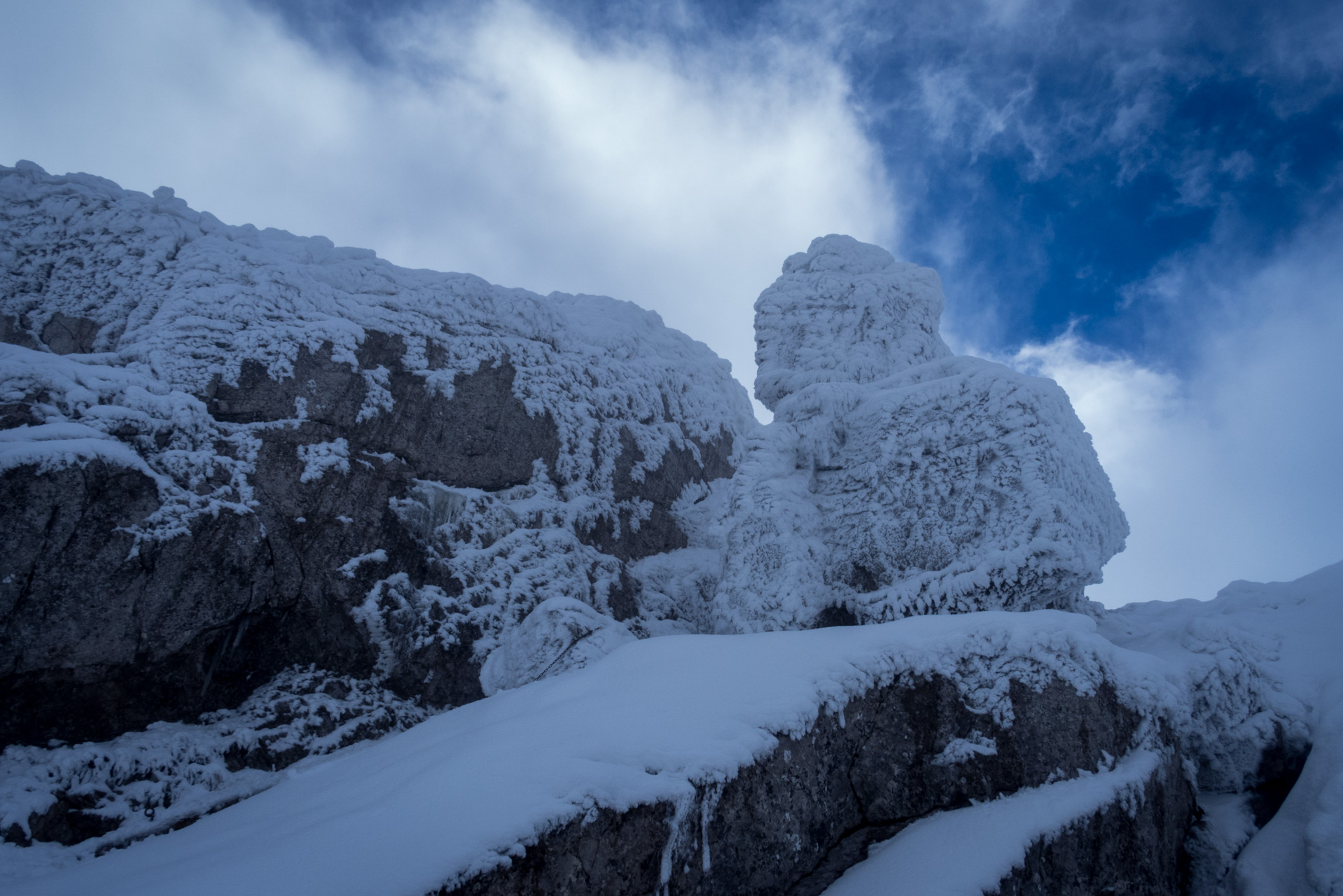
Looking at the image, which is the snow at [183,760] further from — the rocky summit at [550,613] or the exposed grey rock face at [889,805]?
the exposed grey rock face at [889,805]

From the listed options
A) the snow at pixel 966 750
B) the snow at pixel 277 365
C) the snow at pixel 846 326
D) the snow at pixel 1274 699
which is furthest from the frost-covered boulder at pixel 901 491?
the snow at pixel 277 365

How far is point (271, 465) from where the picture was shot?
12.0 meters

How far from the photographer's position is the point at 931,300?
50.1 feet

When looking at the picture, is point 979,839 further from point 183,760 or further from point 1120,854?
point 183,760

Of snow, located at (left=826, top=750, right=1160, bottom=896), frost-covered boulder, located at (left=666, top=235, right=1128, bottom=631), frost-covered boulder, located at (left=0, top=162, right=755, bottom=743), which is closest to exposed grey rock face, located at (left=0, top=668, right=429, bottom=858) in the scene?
frost-covered boulder, located at (left=0, top=162, right=755, bottom=743)

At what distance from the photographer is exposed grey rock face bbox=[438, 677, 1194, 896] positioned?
16.0 feet

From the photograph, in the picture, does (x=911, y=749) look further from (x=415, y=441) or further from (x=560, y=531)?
(x=415, y=441)

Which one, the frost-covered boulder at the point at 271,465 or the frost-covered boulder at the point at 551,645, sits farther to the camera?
the frost-covered boulder at the point at 551,645

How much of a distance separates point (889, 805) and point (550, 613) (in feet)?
21.7

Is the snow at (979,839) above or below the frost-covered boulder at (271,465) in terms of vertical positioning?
below

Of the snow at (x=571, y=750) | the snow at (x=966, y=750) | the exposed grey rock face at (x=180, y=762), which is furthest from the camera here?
the exposed grey rock face at (x=180, y=762)

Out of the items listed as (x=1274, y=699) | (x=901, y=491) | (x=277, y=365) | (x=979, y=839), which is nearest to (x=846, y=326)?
(x=901, y=491)

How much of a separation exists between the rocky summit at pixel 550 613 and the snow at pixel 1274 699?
6 cm

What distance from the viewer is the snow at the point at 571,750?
4062 millimetres
